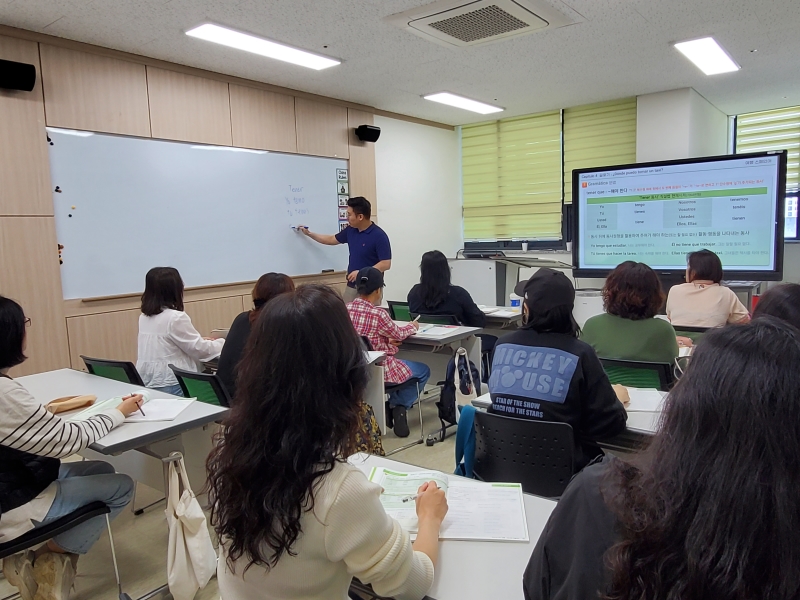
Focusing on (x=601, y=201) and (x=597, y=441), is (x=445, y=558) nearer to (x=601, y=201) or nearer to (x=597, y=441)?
(x=597, y=441)

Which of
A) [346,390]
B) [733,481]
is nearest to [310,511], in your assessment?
[346,390]

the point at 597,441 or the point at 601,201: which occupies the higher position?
the point at 601,201

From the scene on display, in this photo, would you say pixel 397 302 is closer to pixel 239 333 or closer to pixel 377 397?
pixel 377 397

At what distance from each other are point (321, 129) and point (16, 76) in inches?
110

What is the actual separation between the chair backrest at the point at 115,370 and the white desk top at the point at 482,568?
2.16m

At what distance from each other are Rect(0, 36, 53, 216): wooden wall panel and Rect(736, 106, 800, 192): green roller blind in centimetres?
733

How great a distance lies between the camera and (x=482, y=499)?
1463 mm

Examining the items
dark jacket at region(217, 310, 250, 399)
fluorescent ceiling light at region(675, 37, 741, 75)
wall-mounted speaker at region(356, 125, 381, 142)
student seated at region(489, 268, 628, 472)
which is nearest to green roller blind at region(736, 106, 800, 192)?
fluorescent ceiling light at region(675, 37, 741, 75)

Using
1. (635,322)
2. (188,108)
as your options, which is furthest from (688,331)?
(188,108)

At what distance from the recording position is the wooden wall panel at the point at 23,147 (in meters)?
3.69

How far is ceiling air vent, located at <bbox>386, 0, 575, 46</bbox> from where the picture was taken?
11.7ft

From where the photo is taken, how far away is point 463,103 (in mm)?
6418

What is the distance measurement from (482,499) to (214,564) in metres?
1.15

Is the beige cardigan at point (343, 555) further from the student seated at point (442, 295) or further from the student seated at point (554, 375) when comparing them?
the student seated at point (442, 295)
